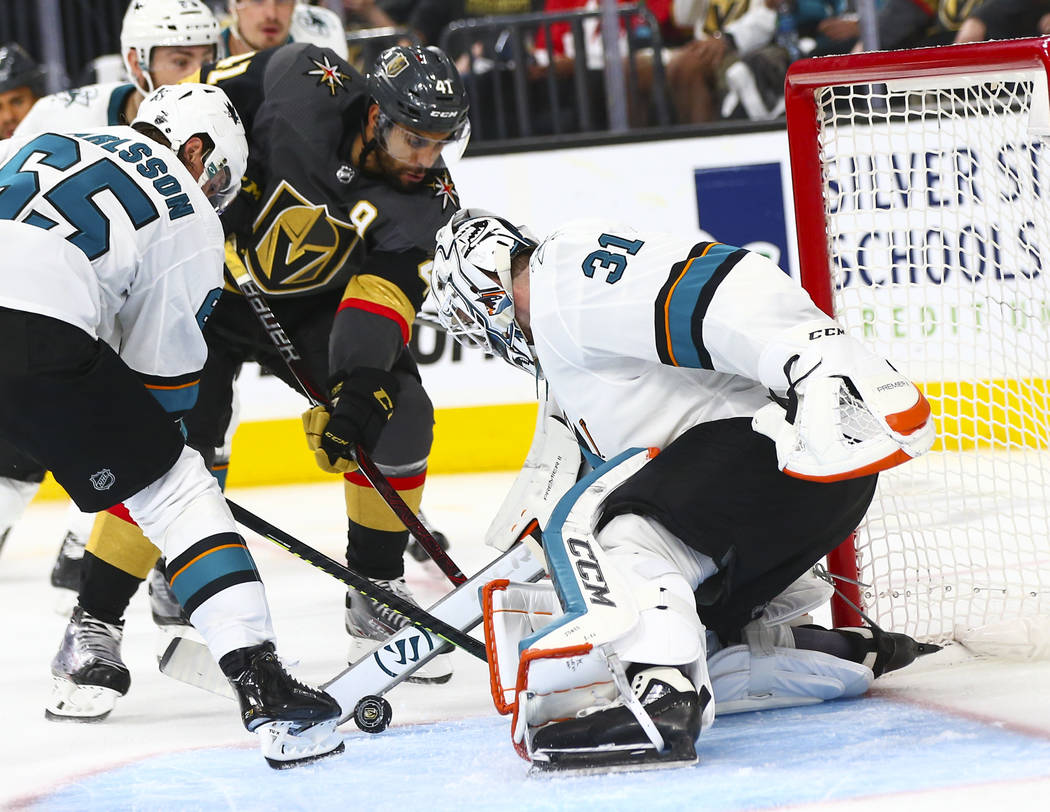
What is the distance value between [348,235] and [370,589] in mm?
890

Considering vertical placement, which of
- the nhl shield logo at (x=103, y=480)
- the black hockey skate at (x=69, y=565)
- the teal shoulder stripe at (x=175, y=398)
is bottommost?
the black hockey skate at (x=69, y=565)

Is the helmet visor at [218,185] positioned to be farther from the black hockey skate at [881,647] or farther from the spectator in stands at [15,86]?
the spectator in stands at [15,86]

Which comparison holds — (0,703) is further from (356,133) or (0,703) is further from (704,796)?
(704,796)

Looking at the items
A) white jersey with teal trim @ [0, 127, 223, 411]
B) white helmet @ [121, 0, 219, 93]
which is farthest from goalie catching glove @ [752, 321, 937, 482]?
white helmet @ [121, 0, 219, 93]

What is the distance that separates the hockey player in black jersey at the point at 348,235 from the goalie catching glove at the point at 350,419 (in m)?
0.09

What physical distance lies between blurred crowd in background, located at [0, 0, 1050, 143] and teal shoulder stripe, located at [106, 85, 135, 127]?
1.49 m

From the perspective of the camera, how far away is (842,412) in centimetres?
177

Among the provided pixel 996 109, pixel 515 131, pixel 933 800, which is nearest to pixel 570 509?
pixel 933 800

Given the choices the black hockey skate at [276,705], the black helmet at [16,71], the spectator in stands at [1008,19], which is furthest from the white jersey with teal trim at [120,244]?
the spectator in stands at [1008,19]

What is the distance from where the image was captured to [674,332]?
188 centimetres

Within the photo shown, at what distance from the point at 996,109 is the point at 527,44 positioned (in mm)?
2977

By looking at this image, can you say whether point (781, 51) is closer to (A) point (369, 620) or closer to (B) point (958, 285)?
(B) point (958, 285)

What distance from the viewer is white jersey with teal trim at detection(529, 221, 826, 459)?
1.84 metres

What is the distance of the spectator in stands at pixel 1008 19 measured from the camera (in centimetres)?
477
